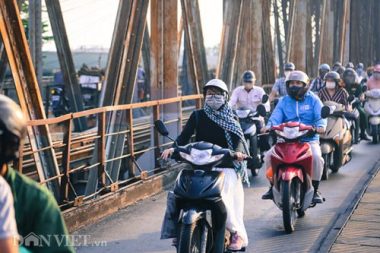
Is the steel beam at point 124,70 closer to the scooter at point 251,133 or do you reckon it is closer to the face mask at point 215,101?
the scooter at point 251,133

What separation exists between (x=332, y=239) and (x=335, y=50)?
20.6 meters

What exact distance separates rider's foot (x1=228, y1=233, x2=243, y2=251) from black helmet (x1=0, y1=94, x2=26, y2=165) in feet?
10.2

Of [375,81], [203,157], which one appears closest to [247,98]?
[375,81]

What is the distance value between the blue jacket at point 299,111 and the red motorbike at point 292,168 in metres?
0.43

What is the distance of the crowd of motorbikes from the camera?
4.78m

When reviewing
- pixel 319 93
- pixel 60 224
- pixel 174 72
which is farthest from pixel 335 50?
pixel 60 224

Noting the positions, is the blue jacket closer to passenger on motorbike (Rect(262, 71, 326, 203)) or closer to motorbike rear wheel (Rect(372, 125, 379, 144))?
passenger on motorbike (Rect(262, 71, 326, 203))

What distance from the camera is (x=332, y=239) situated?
6156 millimetres

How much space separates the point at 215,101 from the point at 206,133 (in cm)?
24

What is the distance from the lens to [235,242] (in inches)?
205

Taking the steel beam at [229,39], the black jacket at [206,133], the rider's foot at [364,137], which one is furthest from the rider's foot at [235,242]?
the rider's foot at [364,137]

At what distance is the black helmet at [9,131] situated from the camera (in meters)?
2.20

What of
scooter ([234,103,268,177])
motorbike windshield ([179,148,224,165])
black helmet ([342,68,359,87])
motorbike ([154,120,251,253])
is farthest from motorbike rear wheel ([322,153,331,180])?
motorbike windshield ([179,148,224,165])

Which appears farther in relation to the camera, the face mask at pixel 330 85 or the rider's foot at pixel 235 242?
the face mask at pixel 330 85
